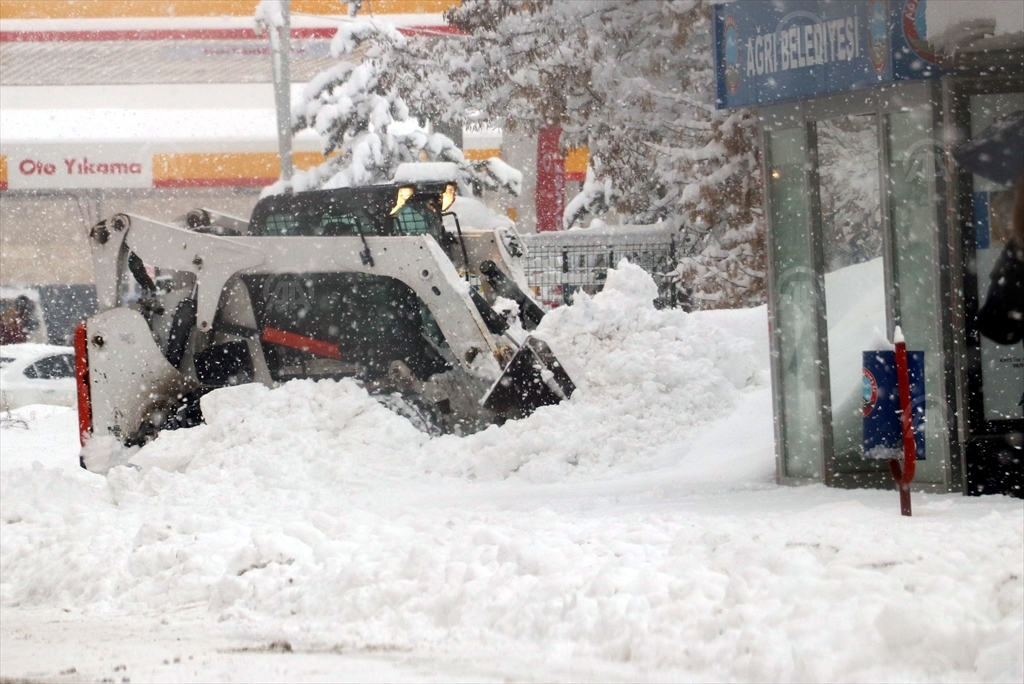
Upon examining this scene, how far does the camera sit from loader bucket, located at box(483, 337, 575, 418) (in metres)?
11.6

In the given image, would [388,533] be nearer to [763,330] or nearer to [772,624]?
[772,624]

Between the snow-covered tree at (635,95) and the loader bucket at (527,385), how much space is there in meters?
6.91

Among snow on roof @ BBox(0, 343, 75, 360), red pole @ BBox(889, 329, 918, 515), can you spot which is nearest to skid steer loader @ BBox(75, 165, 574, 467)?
red pole @ BBox(889, 329, 918, 515)

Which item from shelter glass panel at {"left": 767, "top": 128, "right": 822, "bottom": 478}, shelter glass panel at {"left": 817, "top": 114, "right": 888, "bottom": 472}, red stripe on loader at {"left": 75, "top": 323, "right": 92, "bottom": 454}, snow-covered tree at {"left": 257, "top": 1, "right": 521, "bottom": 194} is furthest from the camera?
snow-covered tree at {"left": 257, "top": 1, "right": 521, "bottom": 194}

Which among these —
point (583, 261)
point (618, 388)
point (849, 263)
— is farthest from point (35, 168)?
point (849, 263)

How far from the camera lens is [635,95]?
19672mm

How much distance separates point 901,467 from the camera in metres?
8.45

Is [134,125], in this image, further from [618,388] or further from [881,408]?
[881,408]

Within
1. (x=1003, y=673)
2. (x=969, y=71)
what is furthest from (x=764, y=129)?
(x=1003, y=673)

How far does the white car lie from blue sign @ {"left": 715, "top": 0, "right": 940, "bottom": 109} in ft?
41.3

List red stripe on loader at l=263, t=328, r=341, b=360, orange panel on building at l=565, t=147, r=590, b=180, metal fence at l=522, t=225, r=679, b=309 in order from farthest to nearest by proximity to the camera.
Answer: orange panel on building at l=565, t=147, r=590, b=180
metal fence at l=522, t=225, r=679, b=309
red stripe on loader at l=263, t=328, r=341, b=360

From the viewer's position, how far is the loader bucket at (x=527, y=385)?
38.0ft

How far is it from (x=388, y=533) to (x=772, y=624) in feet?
9.63

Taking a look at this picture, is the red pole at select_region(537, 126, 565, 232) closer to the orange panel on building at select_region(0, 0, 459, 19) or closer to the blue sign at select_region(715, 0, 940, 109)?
the orange panel on building at select_region(0, 0, 459, 19)
